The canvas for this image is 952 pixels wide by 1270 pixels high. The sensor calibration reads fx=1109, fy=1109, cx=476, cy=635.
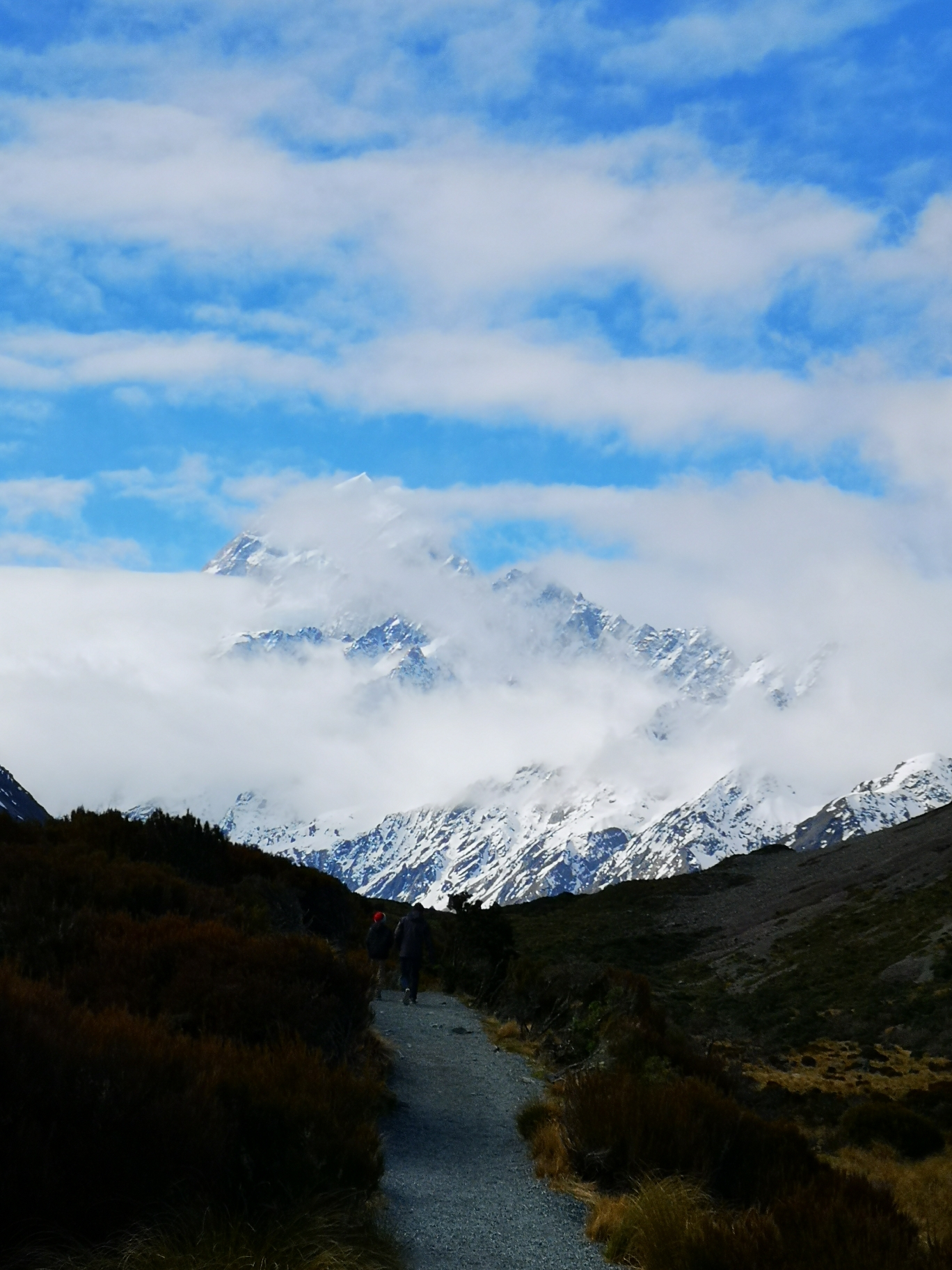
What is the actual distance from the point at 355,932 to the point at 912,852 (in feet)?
150

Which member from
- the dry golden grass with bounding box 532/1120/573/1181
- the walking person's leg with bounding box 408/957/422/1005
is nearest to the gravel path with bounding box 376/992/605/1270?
the dry golden grass with bounding box 532/1120/573/1181

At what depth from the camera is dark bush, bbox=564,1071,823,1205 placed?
26.7 ft

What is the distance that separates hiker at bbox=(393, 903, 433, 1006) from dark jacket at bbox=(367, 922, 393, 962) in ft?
2.95

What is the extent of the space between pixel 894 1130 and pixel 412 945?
29.5 ft

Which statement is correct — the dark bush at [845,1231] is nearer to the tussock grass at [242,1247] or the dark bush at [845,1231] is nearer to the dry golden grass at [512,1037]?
the tussock grass at [242,1247]

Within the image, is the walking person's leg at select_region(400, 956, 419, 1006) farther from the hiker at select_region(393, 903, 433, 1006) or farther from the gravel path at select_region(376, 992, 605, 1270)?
the gravel path at select_region(376, 992, 605, 1270)

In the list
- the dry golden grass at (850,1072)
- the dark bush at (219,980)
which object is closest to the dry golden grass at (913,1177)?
the dry golden grass at (850,1072)

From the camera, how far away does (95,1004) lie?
9.08 m

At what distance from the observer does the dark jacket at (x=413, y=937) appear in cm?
2138

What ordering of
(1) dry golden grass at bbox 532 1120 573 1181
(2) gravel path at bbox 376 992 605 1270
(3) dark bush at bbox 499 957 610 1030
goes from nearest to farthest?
(2) gravel path at bbox 376 992 605 1270 < (1) dry golden grass at bbox 532 1120 573 1181 < (3) dark bush at bbox 499 957 610 1030

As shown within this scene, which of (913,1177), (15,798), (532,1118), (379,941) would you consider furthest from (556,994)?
(15,798)

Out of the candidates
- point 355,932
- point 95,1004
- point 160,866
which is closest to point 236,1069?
point 95,1004

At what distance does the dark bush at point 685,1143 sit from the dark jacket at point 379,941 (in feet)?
44.6

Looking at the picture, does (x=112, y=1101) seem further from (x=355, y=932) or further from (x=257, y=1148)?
(x=355, y=932)
